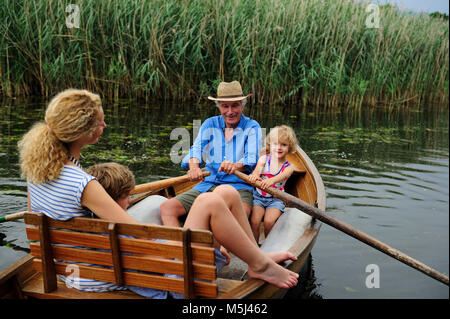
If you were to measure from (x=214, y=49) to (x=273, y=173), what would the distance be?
233 inches

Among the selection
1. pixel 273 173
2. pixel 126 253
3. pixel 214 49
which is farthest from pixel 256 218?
pixel 214 49

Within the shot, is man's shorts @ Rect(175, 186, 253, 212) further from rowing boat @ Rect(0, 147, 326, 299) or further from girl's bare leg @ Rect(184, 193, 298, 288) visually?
girl's bare leg @ Rect(184, 193, 298, 288)

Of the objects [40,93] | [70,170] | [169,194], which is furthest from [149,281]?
[40,93]

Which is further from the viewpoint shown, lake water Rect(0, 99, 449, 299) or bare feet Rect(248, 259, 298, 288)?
lake water Rect(0, 99, 449, 299)

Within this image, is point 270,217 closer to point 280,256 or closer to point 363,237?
point 363,237

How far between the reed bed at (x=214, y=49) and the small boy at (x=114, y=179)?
656 centimetres

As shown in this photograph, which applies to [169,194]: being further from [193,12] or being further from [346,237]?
[193,12]

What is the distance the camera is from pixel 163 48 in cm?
888

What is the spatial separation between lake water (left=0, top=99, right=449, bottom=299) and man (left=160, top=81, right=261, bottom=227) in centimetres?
98

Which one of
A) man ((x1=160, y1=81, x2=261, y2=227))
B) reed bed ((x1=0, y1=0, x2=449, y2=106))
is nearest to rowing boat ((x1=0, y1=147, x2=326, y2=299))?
man ((x1=160, y1=81, x2=261, y2=227))

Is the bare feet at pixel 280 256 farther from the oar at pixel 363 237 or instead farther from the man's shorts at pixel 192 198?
the man's shorts at pixel 192 198

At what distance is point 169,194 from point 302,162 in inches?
51.5

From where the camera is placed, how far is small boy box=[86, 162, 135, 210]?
233 cm

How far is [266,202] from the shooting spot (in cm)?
383
